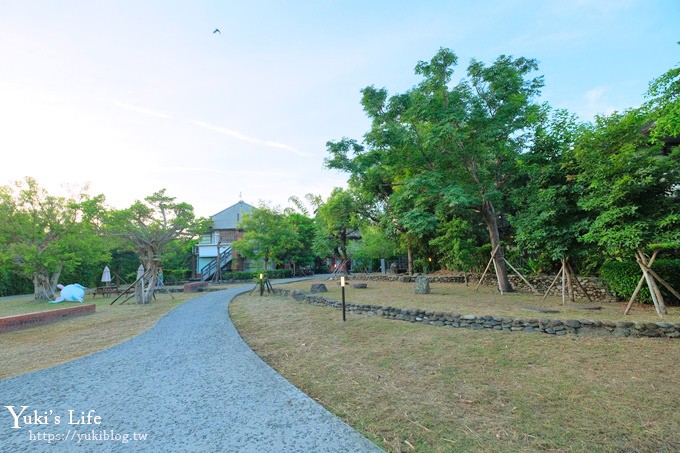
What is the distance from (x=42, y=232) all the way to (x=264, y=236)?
12.9 meters

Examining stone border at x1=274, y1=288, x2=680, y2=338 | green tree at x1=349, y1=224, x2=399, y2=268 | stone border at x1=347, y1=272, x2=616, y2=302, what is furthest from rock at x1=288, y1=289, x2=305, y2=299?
green tree at x1=349, y1=224, x2=399, y2=268

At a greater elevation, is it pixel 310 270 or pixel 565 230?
pixel 565 230

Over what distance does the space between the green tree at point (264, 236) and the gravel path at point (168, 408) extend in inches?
787

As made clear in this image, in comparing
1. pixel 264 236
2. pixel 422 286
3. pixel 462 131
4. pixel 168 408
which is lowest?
pixel 168 408

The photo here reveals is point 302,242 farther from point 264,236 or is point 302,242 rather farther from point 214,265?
point 214,265

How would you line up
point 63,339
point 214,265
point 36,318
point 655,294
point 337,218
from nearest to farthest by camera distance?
point 655,294 → point 63,339 → point 36,318 → point 337,218 → point 214,265

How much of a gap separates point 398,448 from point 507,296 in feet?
32.5

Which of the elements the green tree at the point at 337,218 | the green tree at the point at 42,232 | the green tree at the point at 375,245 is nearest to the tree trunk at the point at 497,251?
the green tree at the point at 375,245

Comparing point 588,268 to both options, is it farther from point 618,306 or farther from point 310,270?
point 310,270

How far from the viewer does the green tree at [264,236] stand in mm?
24906

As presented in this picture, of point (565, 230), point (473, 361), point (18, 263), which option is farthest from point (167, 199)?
point (565, 230)

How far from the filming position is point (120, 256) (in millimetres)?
24344

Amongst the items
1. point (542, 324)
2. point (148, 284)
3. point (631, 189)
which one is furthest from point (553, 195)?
point (148, 284)

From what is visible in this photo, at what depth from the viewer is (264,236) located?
24.5 meters
